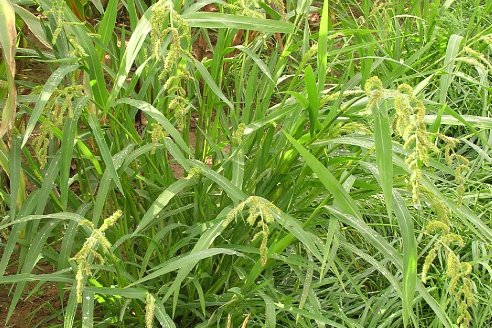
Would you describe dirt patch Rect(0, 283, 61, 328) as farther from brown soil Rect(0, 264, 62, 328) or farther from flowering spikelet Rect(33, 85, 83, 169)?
flowering spikelet Rect(33, 85, 83, 169)

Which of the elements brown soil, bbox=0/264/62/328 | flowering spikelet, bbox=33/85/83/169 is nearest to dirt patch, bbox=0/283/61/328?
brown soil, bbox=0/264/62/328

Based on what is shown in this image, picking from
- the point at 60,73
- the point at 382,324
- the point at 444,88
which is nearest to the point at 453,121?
the point at 444,88

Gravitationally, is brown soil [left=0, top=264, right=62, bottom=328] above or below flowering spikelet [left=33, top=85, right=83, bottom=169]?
below

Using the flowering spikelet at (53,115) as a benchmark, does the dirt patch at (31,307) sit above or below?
below

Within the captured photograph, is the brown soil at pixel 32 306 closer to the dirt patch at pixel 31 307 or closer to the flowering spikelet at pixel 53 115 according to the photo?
the dirt patch at pixel 31 307

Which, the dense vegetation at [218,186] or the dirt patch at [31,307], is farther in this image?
the dirt patch at [31,307]

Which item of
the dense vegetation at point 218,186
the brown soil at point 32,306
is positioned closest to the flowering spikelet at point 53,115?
the dense vegetation at point 218,186

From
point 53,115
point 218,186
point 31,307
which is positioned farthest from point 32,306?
point 53,115

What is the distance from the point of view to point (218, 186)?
65.5 inches

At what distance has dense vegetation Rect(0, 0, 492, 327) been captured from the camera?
4.30 ft

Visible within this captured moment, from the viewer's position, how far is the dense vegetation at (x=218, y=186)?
131cm

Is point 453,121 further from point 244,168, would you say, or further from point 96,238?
point 96,238

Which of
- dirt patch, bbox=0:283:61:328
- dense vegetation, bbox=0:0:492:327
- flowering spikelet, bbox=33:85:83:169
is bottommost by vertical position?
dirt patch, bbox=0:283:61:328

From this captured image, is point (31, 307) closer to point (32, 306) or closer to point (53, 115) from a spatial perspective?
point (32, 306)
